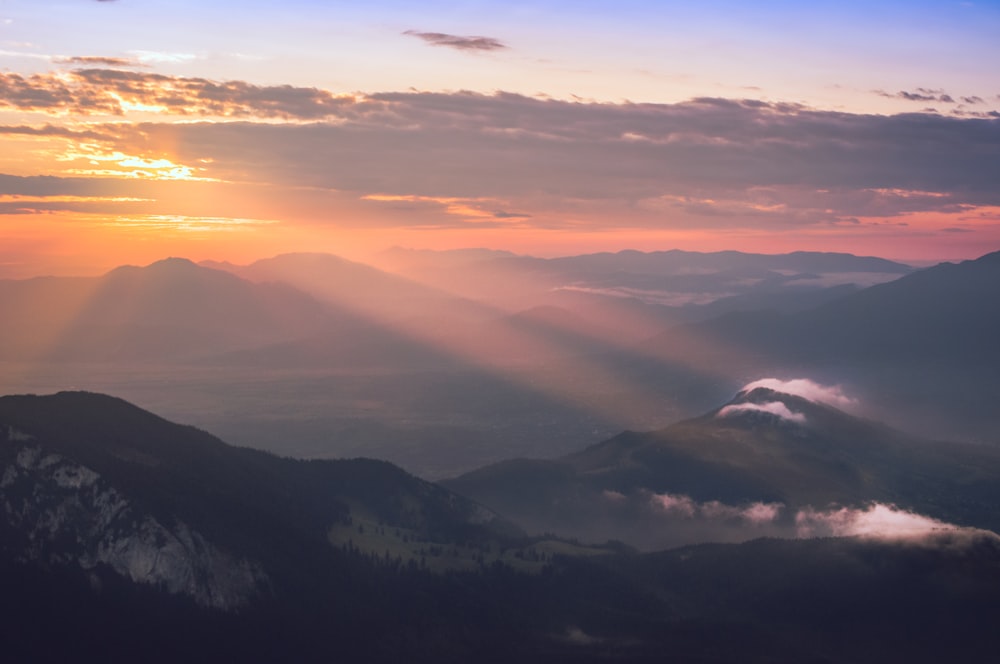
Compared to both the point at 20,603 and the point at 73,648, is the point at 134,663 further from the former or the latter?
the point at 20,603

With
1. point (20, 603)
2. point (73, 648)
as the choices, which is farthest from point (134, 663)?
point (20, 603)
